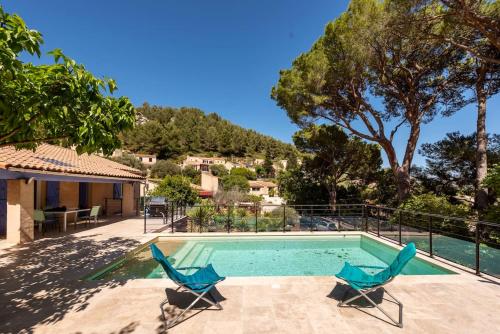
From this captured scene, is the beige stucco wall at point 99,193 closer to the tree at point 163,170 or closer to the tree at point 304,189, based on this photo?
the tree at point 304,189

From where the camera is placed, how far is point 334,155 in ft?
60.1

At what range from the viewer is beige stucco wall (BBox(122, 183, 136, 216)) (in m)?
13.9

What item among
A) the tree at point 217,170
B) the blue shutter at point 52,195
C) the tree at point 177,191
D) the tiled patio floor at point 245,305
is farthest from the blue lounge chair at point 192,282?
the tree at point 217,170

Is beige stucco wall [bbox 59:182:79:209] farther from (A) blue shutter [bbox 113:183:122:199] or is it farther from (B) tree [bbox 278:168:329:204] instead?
(B) tree [bbox 278:168:329:204]

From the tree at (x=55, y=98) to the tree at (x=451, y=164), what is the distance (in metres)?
17.4

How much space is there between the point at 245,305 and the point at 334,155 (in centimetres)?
1613

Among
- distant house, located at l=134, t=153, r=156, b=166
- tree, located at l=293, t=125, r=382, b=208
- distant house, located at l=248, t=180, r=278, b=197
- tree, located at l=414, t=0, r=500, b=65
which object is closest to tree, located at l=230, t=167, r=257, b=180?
distant house, located at l=248, t=180, r=278, b=197

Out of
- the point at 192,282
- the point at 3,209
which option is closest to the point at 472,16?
the point at 192,282

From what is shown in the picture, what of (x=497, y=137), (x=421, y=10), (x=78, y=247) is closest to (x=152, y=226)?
(x=78, y=247)

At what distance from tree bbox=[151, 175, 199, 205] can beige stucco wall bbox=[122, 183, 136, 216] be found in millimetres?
4143

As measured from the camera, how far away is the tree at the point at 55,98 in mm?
2342

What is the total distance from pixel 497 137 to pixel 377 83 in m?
6.99

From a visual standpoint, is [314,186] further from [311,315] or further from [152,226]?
[311,315]

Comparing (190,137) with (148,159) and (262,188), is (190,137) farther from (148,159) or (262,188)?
(262,188)
